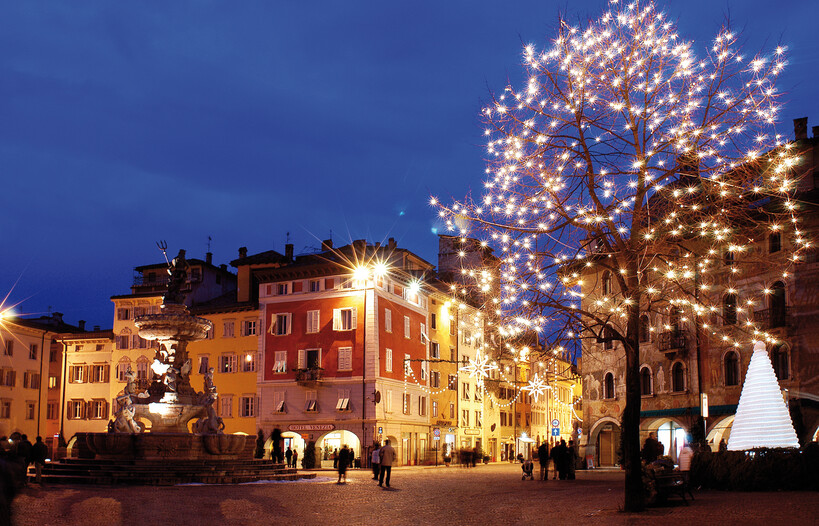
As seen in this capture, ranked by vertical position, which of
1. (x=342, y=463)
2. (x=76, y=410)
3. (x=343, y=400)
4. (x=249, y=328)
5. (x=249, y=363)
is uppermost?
(x=249, y=328)

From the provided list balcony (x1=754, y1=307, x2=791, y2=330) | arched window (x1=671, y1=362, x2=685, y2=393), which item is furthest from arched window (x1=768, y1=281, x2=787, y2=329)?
arched window (x1=671, y1=362, x2=685, y2=393)

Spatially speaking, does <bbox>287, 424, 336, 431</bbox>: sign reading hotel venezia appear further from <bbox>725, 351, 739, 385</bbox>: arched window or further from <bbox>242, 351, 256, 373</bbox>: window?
<bbox>725, 351, 739, 385</bbox>: arched window

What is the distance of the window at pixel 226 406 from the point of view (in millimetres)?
61500

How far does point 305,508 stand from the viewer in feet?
63.4

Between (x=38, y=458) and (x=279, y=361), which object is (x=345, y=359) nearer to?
(x=279, y=361)

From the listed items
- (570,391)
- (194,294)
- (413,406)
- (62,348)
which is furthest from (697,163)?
(570,391)

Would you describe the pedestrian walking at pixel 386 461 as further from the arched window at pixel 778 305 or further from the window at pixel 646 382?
the window at pixel 646 382

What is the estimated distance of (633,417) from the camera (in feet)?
56.0

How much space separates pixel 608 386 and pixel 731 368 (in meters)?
9.02

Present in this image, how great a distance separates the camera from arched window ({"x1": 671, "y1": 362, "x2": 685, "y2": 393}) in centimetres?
4175

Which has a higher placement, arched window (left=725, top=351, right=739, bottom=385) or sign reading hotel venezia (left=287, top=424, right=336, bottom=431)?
arched window (left=725, top=351, right=739, bottom=385)

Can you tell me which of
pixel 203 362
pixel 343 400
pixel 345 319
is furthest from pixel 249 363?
pixel 343 400

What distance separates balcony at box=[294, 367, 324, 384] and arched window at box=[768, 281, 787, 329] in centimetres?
3036

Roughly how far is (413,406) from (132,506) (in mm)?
43979
